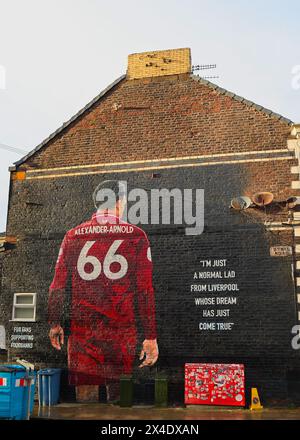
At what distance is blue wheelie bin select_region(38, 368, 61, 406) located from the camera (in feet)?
41.8

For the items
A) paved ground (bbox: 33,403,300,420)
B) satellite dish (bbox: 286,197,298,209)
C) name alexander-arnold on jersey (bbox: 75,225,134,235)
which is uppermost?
satellite dish (bbox: 286,197,298,209)

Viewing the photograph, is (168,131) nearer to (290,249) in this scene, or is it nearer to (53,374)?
(290,249)

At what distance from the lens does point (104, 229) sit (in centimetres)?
1406

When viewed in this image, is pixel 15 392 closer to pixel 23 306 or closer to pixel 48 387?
pixel 48 387

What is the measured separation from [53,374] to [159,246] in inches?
181

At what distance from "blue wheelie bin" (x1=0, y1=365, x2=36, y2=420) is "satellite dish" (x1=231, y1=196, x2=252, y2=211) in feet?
22.8

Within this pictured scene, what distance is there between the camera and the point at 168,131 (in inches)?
561

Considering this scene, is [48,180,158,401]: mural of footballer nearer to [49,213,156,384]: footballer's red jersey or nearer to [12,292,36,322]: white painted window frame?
[49,213,156,384]: footballer's red jersey

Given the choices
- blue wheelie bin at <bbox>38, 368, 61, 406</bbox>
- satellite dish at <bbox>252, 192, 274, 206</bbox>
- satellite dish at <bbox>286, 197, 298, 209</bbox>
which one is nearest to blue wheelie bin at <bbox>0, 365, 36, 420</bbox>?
blue wheelie bin at <bbox>38, 368, 61, 406</bbox>

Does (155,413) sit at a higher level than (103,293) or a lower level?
lower

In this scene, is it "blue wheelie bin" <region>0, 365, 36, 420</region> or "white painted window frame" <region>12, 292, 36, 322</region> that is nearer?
"blue wheelie bin" <region>0, 365, 36, 420</region>

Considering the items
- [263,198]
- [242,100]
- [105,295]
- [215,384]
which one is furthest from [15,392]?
[242,100]

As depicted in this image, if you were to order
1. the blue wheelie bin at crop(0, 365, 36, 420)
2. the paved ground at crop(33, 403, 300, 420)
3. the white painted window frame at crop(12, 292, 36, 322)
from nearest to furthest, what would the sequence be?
the blue wheelie bin at crop(0, 365, 36, 420), the paved ground at crop(33, 403, 300, 420), the white painted window frame at crop(12, 292, 36, 322)

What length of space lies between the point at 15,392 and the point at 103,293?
4.34 m
